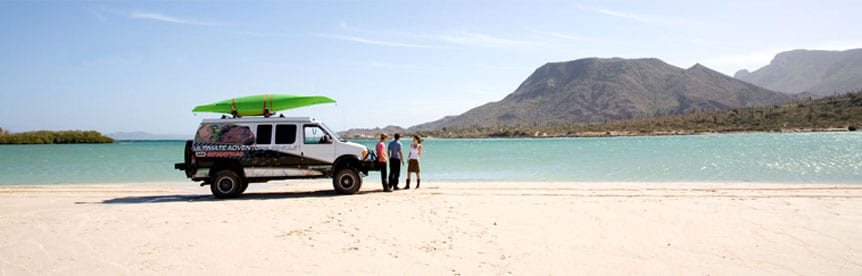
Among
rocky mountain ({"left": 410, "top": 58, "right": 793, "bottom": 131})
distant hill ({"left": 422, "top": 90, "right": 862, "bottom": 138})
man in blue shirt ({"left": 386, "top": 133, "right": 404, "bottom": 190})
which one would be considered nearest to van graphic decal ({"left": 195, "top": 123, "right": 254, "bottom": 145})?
man in blue shirt ({"left": 386, "top": 133, "right": 404, "bottom": 190})

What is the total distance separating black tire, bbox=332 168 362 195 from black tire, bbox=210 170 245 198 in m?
2.32

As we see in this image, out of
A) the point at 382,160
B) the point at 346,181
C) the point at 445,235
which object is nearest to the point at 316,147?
the point at 346,181

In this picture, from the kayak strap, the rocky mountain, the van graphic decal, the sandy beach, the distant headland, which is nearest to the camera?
the sandy beach

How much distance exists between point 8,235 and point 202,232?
296 cm

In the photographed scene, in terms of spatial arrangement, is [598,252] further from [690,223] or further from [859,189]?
[859,189]

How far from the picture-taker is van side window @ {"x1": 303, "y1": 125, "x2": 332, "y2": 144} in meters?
13.2

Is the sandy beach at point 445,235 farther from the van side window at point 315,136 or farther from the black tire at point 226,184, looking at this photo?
the van side window at point 315,136

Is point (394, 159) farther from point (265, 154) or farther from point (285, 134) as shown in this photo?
point (265, 154)

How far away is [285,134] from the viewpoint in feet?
42.9

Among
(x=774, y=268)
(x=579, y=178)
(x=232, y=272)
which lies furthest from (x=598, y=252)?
(x=579, y=178)

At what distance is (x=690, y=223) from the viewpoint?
8703 millimetres

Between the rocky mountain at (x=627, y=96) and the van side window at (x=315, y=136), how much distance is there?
14242cm

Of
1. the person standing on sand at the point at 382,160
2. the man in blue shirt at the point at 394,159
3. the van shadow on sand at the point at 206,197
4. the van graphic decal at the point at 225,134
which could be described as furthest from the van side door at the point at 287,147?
the man in blue shirt at the point at 394,159

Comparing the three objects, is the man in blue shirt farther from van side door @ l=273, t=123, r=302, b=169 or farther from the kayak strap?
the kayak strap
